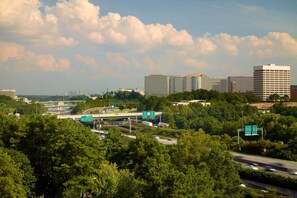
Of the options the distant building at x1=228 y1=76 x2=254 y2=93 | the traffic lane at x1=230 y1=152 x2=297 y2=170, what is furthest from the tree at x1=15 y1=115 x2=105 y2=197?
the distant building at x1=228 y1=76 x2=254 y2=93

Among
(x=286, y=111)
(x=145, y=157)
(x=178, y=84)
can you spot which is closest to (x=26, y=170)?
(x=145, y=157)

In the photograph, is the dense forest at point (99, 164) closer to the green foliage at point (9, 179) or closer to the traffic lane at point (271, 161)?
the green foliage at point (9, 179)

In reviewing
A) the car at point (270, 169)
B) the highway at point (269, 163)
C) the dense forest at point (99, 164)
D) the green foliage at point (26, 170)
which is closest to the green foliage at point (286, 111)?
the highway at point (269, 163)

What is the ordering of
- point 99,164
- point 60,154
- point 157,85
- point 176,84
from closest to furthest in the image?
1. point 99,164
2. point 60,154
3. point 176,84
4. point 157,85

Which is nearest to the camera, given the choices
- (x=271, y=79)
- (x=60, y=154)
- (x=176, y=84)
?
(x=60, y=154)

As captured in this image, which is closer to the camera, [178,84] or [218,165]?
[218,165]

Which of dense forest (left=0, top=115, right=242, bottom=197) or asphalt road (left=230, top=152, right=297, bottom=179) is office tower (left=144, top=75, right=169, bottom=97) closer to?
asphalt road (left=230, top=152, right=297, bottom=179)

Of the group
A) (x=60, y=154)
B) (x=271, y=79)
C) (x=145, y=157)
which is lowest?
(x=145, y=157)

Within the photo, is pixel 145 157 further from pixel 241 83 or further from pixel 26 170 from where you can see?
pixel 241 83

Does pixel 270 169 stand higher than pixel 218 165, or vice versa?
pixel 218 165
